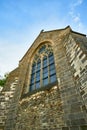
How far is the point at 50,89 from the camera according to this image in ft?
18.8

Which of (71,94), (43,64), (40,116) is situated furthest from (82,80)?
(43,64)

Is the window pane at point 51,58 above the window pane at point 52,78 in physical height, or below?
above

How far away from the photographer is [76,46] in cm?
554

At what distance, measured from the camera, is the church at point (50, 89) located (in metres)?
4.52

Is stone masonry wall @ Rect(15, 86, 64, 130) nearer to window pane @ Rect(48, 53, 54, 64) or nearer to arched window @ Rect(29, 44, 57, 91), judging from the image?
arched window @ Rect(29, 44, 57, 91)

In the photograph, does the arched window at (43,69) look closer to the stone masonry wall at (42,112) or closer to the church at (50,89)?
the church at (50,89)

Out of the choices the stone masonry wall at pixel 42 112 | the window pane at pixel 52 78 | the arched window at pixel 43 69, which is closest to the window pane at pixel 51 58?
the arched window at pixel 43 69

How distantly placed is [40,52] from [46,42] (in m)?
0.77

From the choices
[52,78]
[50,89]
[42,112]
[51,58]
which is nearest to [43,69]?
[51,58]

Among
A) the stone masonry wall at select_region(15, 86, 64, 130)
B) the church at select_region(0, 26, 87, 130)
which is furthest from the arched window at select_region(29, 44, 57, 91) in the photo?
the stone masonry wall at select_region(15, 86, 64, 130)

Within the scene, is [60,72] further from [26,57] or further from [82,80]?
[26,57]

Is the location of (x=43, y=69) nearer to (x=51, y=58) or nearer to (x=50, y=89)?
(x=51, y=58)

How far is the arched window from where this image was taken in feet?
22.1

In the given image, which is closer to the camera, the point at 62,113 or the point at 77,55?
the point at 62,113
